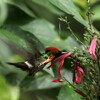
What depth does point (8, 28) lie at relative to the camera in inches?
59.2

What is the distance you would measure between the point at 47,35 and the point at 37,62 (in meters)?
0.40

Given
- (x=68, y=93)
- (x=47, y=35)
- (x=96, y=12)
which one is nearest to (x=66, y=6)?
(x=68, y=93)

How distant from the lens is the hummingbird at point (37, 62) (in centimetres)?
119

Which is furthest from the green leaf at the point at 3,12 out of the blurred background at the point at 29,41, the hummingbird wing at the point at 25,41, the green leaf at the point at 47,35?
the hummingbird wing at the point at 25,41

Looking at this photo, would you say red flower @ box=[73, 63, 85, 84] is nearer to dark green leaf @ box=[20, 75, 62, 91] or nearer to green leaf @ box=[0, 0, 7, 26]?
dark green leaf @ box=[20, 75, 62, 91]

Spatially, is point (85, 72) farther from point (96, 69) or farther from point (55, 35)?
point (55, 35)

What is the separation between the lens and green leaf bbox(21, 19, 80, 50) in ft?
5.18

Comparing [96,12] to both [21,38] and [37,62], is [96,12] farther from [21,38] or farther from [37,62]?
[37,62]

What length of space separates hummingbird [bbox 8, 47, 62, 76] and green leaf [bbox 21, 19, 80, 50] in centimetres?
30

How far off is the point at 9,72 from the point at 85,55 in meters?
0.61

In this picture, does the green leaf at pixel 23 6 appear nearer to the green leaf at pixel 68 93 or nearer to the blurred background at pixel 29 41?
the blurred background at pixel 29 41

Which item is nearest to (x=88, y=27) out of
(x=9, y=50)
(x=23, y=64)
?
(x=23, y=64)

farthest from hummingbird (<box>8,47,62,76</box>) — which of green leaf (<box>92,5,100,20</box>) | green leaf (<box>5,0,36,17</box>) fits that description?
green leaf (<box>92,5,100,20</box>)

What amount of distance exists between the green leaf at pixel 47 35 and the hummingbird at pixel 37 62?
30 cm
